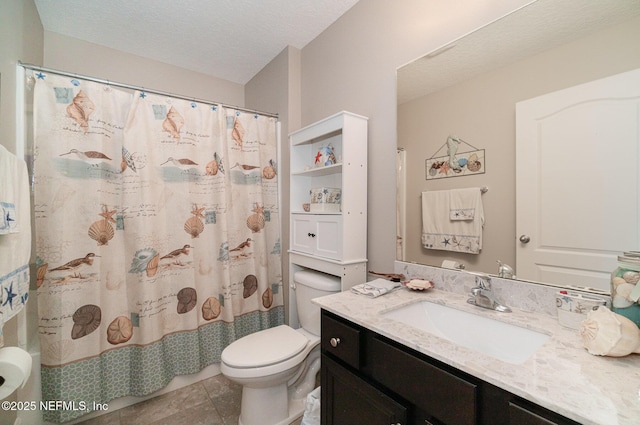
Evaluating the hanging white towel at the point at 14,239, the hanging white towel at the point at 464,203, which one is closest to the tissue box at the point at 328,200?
the hanging white towel at the point at 464,203

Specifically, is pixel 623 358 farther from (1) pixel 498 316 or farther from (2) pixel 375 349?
(2) pixel 375 349

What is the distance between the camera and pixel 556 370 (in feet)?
2.11

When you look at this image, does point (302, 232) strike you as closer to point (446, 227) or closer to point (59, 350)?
point (446, 227)

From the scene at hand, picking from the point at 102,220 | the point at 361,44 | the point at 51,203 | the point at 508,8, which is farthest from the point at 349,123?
the point at 51,203

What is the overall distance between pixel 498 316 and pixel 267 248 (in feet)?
5.45

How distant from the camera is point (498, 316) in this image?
96 cm

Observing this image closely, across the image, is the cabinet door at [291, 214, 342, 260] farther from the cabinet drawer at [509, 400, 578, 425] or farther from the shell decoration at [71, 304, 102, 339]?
the shell decoration at [71, 304, 102, 339]

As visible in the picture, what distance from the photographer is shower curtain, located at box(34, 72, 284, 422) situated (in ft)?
4.89

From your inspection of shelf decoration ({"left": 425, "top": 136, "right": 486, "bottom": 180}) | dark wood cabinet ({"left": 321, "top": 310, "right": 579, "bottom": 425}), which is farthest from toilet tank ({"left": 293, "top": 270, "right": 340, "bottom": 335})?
shelf decoration ({"left": 425, "top": 136, "right": 486, "bottom": 180})

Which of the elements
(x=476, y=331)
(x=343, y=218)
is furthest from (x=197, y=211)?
(x=476, y=331)

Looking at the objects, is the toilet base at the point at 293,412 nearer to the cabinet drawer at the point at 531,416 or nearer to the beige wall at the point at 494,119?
the beige wall at the point at 494,119

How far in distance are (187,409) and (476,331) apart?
5.70 feet

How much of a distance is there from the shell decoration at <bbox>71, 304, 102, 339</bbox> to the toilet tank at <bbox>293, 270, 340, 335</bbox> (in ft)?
3.92

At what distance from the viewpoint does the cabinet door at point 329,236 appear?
61.8 inches
